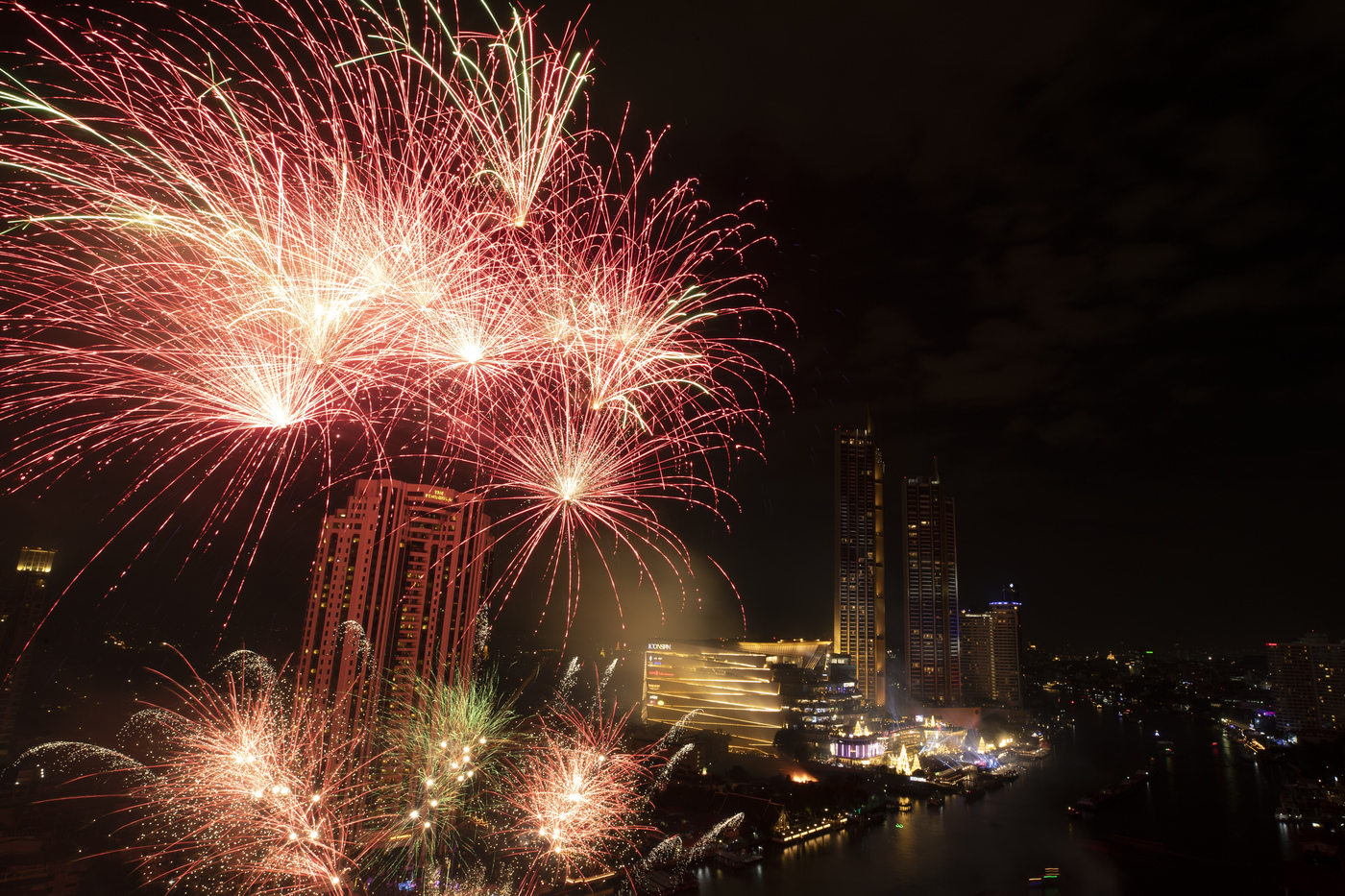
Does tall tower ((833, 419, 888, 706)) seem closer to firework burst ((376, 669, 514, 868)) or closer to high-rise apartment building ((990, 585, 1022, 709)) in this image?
high-rise apartment building ((990, 585, 1022, 709))

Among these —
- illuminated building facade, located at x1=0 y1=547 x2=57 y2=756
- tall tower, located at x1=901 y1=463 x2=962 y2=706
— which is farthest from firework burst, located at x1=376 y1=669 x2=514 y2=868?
tall tower, located at x1=901 y1=463 x2=962 y2=706

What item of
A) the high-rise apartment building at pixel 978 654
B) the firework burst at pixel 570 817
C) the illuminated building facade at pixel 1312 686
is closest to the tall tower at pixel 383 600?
the firework burst at pixel 570 817

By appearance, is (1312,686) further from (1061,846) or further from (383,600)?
(383,600)

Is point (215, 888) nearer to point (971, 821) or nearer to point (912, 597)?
point (971, 821)

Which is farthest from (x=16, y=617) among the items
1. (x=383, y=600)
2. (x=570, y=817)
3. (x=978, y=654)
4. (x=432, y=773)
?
(x=978, y=654)

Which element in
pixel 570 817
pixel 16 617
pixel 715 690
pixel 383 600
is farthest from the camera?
pixel 715 690

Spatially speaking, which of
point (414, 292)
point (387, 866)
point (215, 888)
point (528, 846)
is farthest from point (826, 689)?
point (414, 292)

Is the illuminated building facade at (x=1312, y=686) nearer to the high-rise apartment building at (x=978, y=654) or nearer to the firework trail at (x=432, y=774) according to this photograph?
the high-rise apartment building at (x=978, y=654)

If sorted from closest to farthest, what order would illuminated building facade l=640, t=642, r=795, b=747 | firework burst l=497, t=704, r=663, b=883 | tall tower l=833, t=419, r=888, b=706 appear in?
firework burst l=497, t=704, r=663, b=883, illuminated building facade l=640, t=642, r=795, b=747, tall tower l=833, t=419, r=888, b=706
